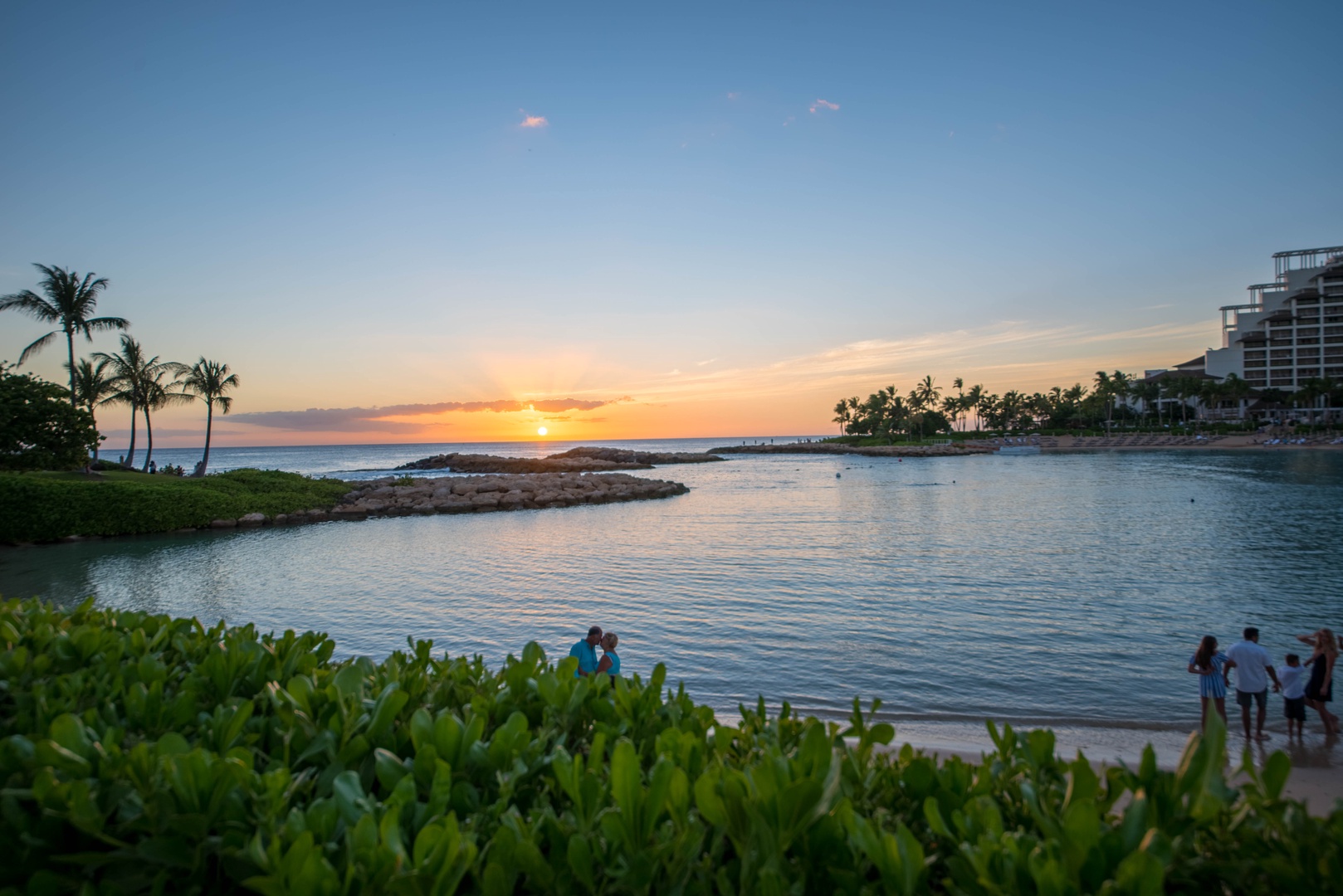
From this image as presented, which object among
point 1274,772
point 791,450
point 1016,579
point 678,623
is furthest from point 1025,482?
point 791,450

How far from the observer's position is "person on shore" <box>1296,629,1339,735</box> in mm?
7684

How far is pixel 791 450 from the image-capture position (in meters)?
122

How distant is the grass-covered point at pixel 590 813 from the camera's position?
1731 mm

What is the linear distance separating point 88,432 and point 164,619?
30503 mm

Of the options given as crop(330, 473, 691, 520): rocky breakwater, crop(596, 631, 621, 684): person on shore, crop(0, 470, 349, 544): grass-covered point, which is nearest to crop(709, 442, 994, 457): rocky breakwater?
crop(330, 473, 691, 520): rocky breakwater

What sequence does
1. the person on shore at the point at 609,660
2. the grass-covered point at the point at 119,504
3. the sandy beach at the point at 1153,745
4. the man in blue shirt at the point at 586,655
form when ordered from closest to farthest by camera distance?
the sandy beach at the point at 1153,745 < the person on shore at the point at 609,660 < the man in blue shirt at the point at 586,655 < the grass-covered point at the point at 119,504

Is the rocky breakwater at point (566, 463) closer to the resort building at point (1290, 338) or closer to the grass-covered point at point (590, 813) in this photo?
the grass-covered point at point (590, 813)

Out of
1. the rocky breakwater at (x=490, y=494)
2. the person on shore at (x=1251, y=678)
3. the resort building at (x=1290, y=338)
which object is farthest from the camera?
the resort building at (x=1290, y=338)

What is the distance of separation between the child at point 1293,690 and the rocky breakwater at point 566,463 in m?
63.8

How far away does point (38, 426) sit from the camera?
85.0ft

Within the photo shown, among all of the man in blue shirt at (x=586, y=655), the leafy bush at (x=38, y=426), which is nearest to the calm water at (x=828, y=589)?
the man in blue shirt at (x=586, y=655)

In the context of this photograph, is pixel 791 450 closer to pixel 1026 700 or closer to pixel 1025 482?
pixel 1025 482

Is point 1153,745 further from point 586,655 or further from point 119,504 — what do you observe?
point 119,504

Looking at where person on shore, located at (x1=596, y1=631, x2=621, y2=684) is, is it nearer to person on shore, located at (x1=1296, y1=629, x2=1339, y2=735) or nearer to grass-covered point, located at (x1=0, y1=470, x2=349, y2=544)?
person on shore, located at (x1=1296, y1=629, x2=1339, y2=735)
